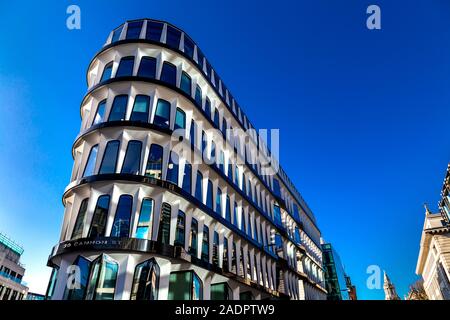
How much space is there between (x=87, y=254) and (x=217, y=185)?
482 inches

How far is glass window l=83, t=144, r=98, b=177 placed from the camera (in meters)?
17.7

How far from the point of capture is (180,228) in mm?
18453

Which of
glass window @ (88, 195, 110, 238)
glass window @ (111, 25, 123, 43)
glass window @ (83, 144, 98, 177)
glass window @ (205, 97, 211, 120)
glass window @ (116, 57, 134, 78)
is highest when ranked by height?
glass window @ (111, 25, 123, 43)

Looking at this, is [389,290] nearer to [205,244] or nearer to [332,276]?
[332,276]

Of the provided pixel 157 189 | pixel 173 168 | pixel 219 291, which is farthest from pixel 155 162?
pixel 219 291

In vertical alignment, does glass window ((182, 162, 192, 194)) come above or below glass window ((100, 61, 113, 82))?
below

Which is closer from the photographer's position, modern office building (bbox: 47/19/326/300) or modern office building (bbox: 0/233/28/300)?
modern office building (bbox: 47/19/326/300)

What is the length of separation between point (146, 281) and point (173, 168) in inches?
295

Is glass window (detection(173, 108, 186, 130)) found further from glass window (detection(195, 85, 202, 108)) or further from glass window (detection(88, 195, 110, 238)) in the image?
glass window (detection(88, 195, 110, 238))

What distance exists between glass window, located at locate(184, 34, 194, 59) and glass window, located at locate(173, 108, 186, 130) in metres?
6.16

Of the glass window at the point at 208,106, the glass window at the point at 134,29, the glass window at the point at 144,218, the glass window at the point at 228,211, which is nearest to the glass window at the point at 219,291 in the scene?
the glass window at the point at 228,211

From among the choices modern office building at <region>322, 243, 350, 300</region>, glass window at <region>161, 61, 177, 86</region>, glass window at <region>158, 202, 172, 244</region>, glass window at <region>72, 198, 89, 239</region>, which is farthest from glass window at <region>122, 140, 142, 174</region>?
modern office building at <region>322, 243, 350, 300</region>

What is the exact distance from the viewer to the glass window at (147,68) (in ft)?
69.9
